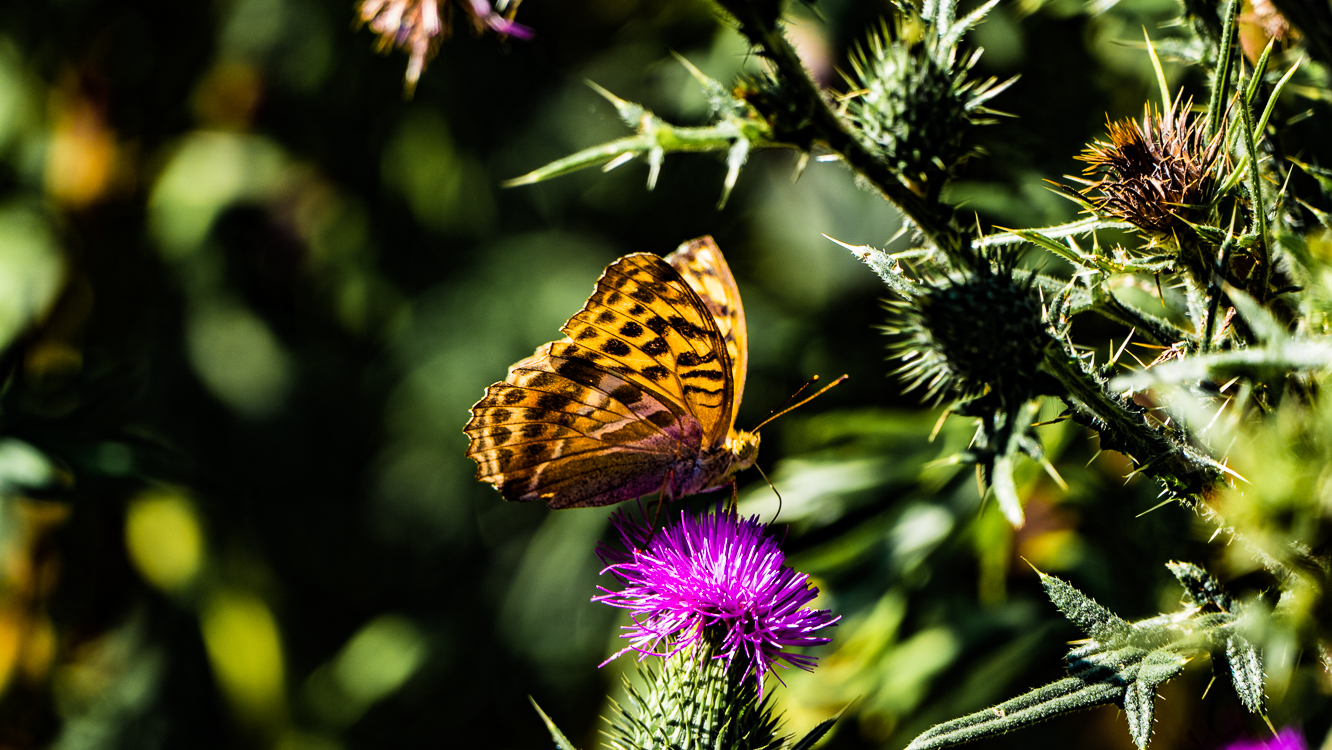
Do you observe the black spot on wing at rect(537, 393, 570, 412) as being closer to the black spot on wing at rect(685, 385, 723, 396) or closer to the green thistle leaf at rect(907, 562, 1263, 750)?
the black spot on wing at rect(685, 385, 723, 396)

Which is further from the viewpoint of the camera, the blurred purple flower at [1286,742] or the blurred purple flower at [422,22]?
the blurred purple flower at [422,22]

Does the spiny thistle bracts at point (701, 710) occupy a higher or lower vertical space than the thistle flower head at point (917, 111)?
lower

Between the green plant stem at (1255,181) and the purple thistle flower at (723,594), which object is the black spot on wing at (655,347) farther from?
the green plant stem at (1255,181)

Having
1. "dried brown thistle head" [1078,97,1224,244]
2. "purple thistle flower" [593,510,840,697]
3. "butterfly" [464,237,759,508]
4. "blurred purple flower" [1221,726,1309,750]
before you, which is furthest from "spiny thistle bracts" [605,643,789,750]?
"dried brown thistle head" [1078,97,1224,244]

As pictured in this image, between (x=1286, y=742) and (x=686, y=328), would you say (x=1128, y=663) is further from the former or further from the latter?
Answer: (x=686, y=328)

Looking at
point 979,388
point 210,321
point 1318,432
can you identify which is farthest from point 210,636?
point 1318,432

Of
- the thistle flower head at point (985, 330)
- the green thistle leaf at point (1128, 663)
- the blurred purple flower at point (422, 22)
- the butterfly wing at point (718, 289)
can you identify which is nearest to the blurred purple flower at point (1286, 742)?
the green thistle leaf at point (1128, 663)

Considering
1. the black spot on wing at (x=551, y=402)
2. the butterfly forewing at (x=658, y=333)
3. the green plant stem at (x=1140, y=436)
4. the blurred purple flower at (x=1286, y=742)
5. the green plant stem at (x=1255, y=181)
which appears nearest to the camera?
the green plant stem at (x=1255, y=181)

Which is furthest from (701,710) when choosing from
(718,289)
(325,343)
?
(325,343)
